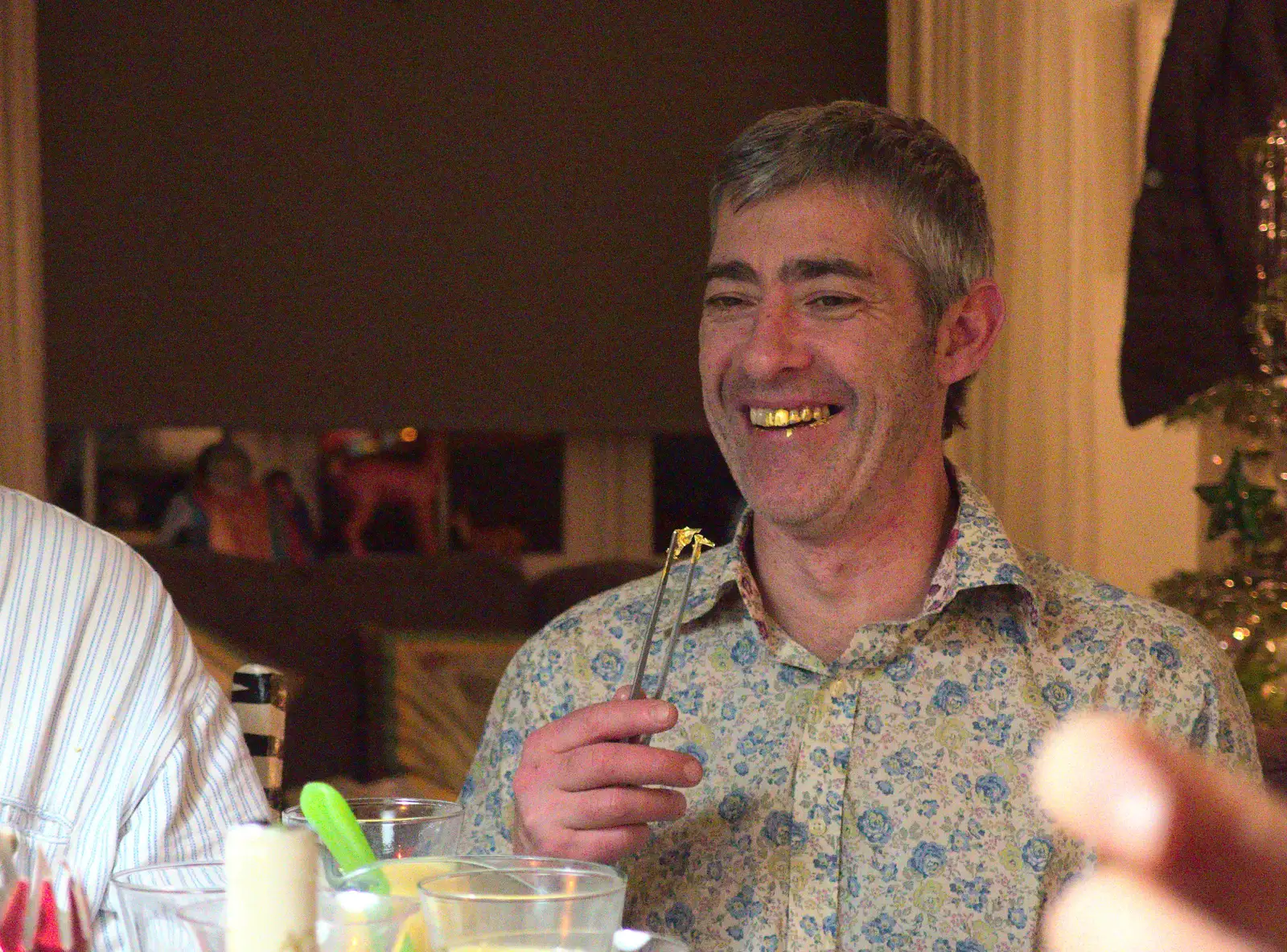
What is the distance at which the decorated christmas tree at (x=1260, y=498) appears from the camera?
2.89 metres

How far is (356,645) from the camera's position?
3.52m

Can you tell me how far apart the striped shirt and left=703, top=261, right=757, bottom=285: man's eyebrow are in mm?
658

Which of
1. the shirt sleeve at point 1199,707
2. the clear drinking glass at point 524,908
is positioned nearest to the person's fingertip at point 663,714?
the clear drinking glass at point 524,908

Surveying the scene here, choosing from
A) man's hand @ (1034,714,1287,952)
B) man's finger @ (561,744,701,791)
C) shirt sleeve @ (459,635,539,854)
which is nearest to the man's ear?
shirt sleeve @ (459,635,539,854)

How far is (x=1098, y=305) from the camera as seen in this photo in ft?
14.3

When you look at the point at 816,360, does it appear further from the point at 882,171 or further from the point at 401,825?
the point at 401,825

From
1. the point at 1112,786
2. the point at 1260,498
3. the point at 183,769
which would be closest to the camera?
the point at 1112,786

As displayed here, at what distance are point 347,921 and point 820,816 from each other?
771 mm

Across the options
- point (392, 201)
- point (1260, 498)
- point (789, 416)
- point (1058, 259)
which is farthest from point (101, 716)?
point (1058, 259)

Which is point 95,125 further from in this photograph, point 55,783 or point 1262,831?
point 1262,831

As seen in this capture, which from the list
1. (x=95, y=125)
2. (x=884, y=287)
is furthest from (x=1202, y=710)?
(x=95, y=125)

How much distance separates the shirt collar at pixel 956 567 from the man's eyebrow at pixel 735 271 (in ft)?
0.83

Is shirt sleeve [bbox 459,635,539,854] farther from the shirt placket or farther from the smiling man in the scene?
the shirt placket

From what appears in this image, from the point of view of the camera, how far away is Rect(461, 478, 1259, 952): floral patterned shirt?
1447 mm
